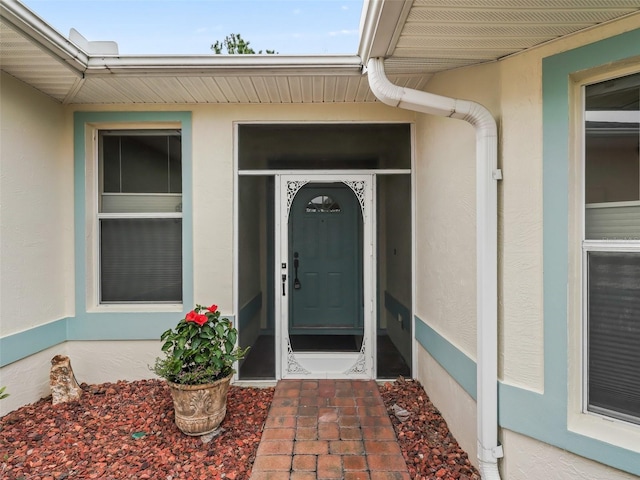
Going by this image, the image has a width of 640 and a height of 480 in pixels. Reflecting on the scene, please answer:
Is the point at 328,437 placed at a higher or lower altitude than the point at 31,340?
lower

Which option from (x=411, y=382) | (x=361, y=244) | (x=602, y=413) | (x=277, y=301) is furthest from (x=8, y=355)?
(x=602, y=413)

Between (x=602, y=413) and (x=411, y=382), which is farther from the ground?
(x=602, y=413)

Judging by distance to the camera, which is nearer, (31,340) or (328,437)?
(328,437)

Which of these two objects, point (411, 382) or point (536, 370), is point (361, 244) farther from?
point (536, 370)

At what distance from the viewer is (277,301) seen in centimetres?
317

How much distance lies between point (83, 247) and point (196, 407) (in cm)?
193

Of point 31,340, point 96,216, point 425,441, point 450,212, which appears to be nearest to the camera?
point 425,441

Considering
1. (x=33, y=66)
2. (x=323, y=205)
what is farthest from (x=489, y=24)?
(x=33, y=66)

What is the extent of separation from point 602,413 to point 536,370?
32 cm

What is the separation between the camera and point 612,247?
1619 mm

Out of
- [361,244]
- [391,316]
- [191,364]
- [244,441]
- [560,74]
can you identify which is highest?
[560,74]

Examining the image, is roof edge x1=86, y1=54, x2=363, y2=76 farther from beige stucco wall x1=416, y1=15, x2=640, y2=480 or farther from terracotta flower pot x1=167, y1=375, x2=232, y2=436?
terracotta flower pot x1=167, y1=375, x2=232, y2=436

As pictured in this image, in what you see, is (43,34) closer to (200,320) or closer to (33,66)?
(33,66)

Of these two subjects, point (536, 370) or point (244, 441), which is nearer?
point (536, 370)
